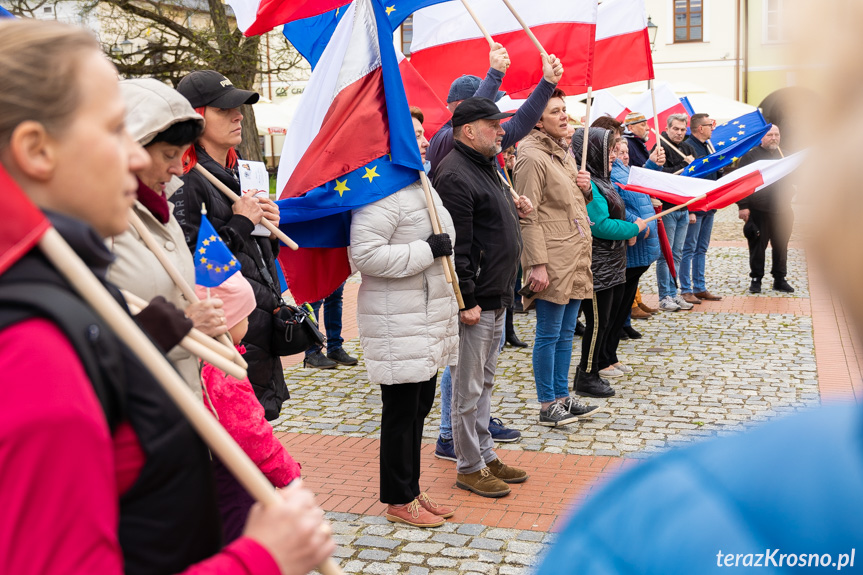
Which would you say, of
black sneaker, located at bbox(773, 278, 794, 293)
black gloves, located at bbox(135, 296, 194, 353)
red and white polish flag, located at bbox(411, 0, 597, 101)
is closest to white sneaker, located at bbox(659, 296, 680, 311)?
black sneaker, located at bbox(773, 278, 794, 293)

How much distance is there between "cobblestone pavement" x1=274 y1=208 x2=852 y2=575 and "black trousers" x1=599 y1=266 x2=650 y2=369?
30 centimetres

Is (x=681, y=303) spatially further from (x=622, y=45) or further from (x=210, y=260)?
(x=210, y=260)

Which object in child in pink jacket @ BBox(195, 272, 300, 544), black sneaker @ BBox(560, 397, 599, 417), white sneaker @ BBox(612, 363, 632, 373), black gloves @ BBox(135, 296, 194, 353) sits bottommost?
white sneaker @ BBox(612, 363, 632, 373)

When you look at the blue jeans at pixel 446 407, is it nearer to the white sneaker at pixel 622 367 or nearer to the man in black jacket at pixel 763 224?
the white sneaker at pixel 622 367

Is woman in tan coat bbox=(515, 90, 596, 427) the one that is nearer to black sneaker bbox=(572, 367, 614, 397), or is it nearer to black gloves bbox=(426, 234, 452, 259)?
black sneaker bbox=(572, 367, 614, 397)

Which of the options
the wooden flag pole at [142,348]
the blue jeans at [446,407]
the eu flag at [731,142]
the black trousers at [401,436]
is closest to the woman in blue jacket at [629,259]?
the eu flag at [731,142]

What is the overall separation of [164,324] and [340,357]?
22.1 feet

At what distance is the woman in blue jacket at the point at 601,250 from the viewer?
22.6ft

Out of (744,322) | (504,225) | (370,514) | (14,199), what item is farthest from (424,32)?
(14,199)

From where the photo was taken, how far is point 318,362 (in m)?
8.35

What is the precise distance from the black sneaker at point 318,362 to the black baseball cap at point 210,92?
4707 millimetres

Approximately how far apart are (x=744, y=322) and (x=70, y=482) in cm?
994

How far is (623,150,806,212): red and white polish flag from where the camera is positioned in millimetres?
8008

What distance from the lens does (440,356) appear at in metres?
4.45
